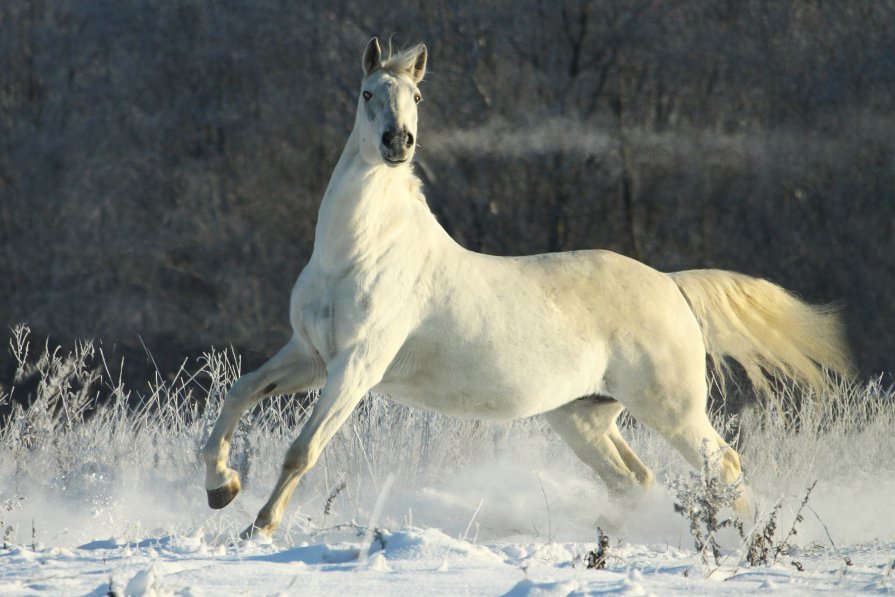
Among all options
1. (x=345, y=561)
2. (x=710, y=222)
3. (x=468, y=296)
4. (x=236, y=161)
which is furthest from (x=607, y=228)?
(x=345, y=561)

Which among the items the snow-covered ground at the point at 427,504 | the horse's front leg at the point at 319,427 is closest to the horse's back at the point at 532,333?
the horse's front leg at the point at 319,427

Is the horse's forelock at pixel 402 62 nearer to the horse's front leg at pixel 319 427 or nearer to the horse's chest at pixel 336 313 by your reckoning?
the horse's chest at pixel 336 313

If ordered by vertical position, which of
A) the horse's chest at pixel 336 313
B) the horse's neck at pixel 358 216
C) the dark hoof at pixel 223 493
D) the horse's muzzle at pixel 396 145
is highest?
the horse's muzzle at pixel 396 145

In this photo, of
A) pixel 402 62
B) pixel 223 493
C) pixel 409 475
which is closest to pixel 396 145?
pixel 402 62

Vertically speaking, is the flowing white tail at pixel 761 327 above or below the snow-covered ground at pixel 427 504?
above

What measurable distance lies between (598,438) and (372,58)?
1900mm

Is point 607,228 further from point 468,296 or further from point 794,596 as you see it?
point 794,596

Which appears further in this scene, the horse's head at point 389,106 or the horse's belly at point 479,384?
the horse's belly at point 479,384

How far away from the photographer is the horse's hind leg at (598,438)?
5082 mm

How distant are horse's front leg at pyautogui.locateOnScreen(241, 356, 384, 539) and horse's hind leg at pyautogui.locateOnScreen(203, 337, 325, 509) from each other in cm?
21

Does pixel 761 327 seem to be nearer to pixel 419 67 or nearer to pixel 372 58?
pixel 419 67

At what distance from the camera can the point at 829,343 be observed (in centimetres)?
544

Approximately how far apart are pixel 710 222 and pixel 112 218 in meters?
4.55

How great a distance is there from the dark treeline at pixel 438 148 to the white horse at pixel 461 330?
154 inches
